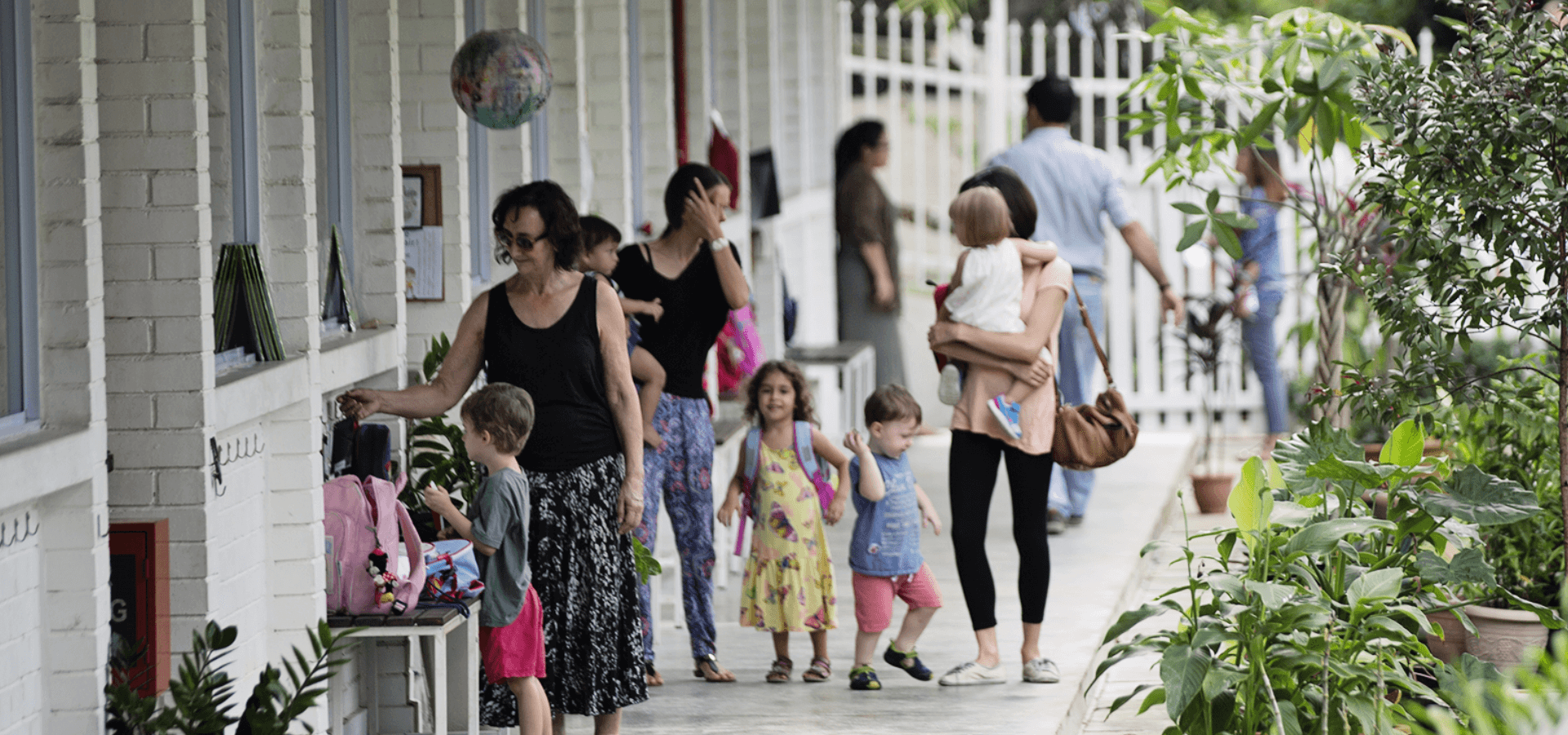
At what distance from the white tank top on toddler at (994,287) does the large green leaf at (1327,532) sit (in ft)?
4.74

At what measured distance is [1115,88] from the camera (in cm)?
1219

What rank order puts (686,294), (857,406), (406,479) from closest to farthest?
(406,479) < (686,294) < (857,406)

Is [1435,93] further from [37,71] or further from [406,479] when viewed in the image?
[37,71]

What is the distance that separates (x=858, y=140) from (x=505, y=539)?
5.90 meters

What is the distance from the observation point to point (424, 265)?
5.58m

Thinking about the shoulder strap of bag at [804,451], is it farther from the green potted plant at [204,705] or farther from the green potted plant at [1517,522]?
the green potted plant at [204,705]

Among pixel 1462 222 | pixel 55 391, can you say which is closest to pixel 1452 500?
pixel 1462 222

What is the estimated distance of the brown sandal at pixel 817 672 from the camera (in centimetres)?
579

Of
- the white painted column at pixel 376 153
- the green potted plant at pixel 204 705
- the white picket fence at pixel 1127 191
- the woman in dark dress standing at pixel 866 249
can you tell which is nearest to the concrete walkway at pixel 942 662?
the white painted column at pixel 376 153

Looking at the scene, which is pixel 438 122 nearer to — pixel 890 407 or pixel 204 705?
pixel 890 407

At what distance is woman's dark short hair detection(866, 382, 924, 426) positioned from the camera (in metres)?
5.64

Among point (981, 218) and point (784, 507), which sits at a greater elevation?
point (981, 218)

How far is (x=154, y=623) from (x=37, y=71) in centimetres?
110

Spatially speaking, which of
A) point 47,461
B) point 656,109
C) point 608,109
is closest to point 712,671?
point 608,109
